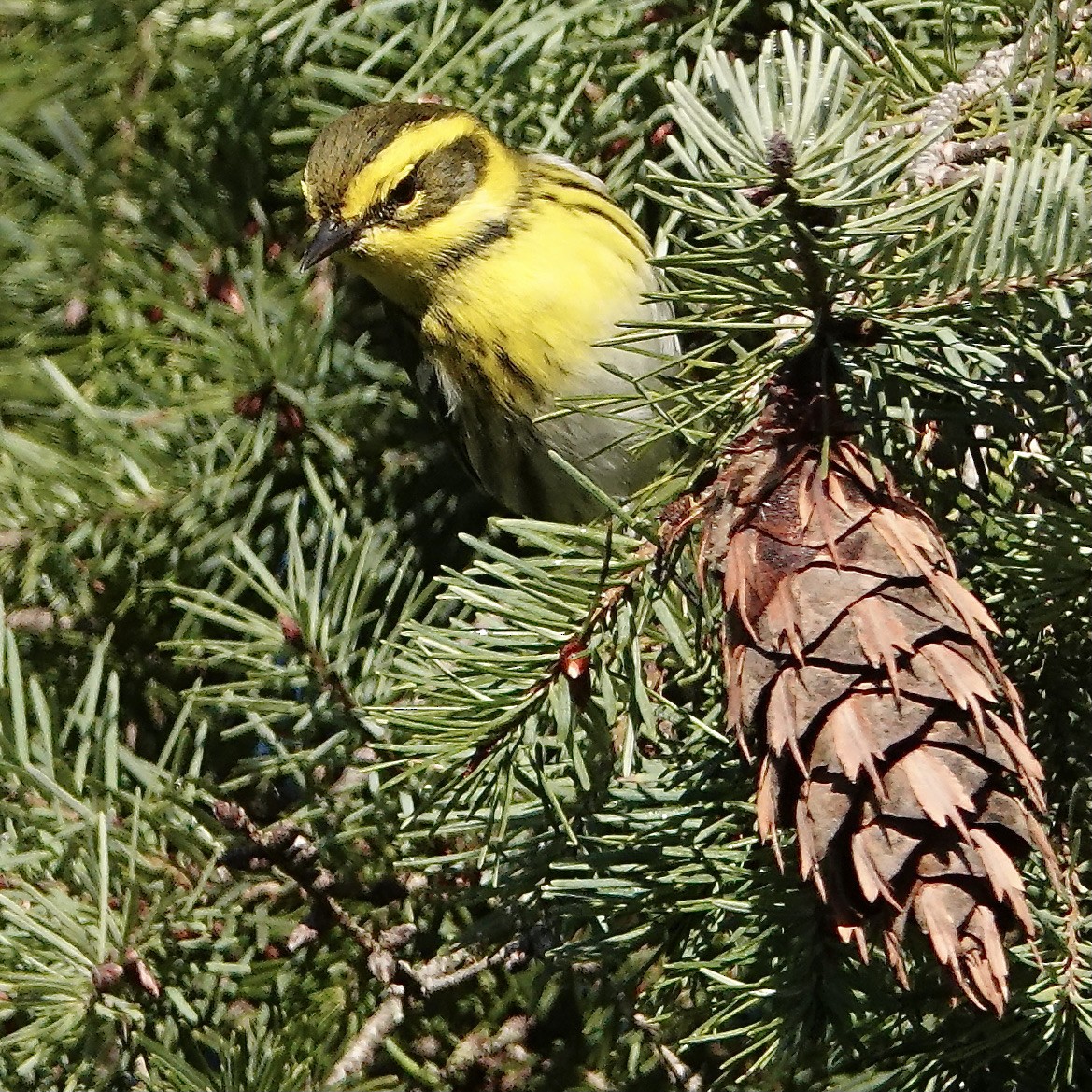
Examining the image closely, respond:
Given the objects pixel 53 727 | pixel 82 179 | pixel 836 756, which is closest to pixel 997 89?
pixel 836 756

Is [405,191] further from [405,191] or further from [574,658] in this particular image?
[574,658]

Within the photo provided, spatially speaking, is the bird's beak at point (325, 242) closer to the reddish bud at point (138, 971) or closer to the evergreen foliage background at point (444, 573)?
the evergreen foliage background at point (444, 573)

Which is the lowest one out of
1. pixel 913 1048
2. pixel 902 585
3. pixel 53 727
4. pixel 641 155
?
pixel 913 1048

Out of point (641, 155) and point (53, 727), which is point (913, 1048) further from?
point (641, 155)

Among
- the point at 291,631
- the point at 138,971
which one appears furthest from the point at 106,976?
the point at 291,631

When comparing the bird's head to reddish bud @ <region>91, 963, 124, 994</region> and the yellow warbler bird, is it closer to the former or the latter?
the yellow warbler bird

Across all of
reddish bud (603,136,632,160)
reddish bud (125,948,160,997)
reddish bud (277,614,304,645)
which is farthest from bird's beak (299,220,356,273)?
reddish bud (125,948,160,997)

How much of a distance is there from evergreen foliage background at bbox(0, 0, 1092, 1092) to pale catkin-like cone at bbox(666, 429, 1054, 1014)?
0.24 feet

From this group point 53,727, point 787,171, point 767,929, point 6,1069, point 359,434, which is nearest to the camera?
point 787,171

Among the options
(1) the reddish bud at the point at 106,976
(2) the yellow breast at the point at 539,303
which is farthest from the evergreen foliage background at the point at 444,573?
(2) the yellow breast at the point at 539,303

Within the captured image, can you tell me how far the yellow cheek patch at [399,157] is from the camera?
1290 mm

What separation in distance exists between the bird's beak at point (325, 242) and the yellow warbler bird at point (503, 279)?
0.10 meters

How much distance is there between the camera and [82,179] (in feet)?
3.73

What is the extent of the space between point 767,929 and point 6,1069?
0.57m
